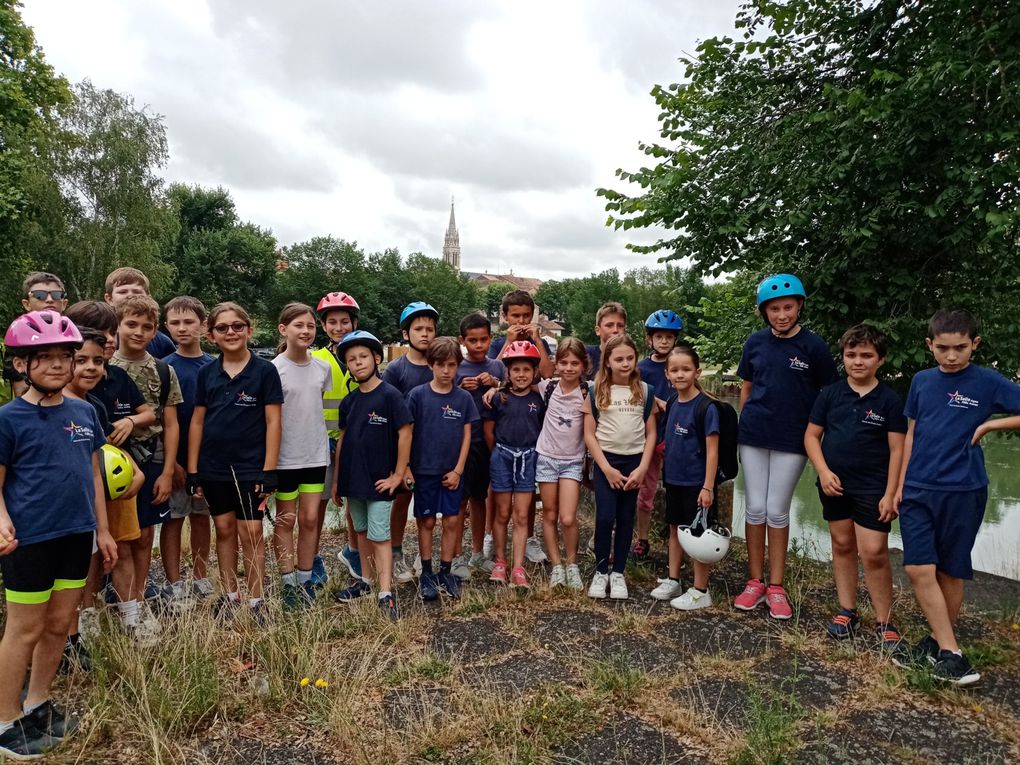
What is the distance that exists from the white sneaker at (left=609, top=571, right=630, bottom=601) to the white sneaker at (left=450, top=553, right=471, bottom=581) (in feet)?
3.50

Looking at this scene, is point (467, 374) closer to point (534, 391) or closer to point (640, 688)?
point (534, 391)

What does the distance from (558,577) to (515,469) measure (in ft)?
2.69

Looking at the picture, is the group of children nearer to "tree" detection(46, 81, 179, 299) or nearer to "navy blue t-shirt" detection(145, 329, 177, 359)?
"navy blue t-shirt" detection(145, 329, 177, 359)

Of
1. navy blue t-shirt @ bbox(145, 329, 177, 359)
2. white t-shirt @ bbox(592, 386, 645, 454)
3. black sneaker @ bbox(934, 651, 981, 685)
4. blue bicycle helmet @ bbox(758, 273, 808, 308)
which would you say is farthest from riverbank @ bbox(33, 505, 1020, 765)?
blue bicycle helmet @ bbox(758, 273, 808, 308)

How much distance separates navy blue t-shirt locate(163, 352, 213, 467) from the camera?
13.7ft

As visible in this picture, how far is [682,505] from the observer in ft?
14.7

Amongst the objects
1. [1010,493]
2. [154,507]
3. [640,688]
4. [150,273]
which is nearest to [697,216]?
[640,688]

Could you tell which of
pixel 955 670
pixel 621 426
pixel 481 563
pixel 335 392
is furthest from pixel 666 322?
pixel 955 670

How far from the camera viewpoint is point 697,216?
A: 575 centimetres

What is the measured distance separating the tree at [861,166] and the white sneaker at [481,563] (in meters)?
3.29

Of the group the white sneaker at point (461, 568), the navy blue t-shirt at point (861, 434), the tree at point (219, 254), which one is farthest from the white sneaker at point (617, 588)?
the tree at point (219, 254)

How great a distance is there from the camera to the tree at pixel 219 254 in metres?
39.0

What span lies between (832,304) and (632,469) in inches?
84.1

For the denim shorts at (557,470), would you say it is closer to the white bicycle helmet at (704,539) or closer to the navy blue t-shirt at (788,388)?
the white bicycle helmet at (704,539)
